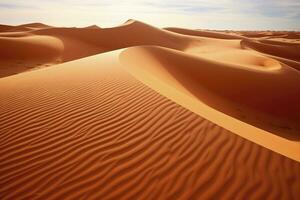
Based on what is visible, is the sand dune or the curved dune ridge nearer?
the curved dune ridge

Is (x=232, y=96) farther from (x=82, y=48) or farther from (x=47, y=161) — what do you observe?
(x=82, y=48)

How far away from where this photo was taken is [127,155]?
3.94 meters

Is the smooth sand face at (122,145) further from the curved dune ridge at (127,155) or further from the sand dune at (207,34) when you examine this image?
the sand dune at (207,34)

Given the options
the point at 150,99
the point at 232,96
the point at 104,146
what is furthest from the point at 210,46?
the point at 104,146

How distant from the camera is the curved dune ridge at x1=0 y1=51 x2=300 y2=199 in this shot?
11.1 feet

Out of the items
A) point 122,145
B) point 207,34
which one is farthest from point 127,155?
point 207,34

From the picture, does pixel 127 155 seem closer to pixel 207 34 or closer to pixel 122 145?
pixel 122 145

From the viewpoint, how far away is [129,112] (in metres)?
5.22

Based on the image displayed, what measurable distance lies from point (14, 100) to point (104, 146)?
296cm

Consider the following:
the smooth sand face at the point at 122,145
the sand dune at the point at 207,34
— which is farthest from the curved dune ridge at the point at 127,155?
the sand dune at the point at 207,34

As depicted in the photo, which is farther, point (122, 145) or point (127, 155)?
point (122, 145)

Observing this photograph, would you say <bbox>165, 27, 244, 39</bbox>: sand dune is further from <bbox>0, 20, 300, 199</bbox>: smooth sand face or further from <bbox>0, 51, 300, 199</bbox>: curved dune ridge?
<bbox>0, 51, 300, 199</bbox>: curved dune ridge

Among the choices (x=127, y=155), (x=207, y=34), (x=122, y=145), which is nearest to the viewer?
(x=127, y=155)

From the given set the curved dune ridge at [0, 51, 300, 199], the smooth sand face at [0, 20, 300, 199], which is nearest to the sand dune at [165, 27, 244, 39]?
the smooth sand face at [0, 20, 300, 199]
